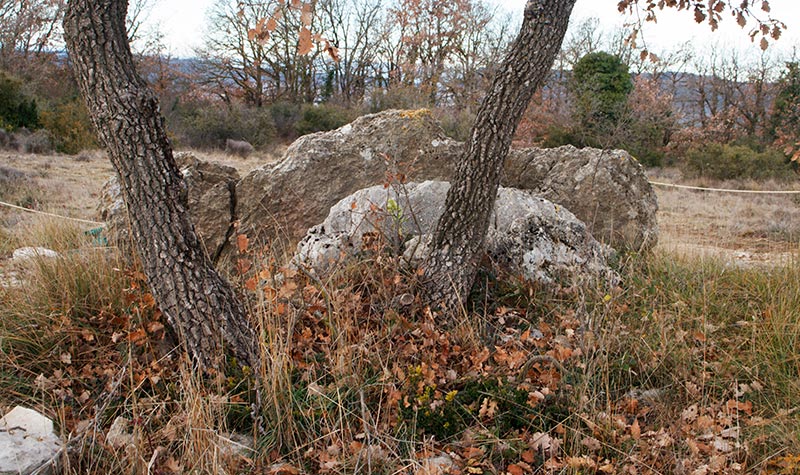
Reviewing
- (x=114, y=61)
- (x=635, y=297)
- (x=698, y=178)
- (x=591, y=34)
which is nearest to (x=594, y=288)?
(x=635, y=297)

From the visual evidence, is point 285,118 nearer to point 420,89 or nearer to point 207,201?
point 420,89

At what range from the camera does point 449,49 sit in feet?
72.6

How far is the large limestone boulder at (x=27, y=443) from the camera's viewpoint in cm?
216

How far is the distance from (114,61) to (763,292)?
386 cm

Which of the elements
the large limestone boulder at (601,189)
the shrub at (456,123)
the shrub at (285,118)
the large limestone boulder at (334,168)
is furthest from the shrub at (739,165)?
the shrub at (285,118)

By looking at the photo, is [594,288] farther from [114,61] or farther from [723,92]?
[723,92]

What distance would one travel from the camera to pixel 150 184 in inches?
110

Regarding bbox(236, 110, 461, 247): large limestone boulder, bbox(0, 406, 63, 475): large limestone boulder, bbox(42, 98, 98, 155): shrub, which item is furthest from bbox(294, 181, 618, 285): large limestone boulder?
bbox(42, 98, 98, 155): shrub

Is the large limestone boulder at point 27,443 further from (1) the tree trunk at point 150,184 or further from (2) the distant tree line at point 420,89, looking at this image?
(2) the distant tree line at point 420,89

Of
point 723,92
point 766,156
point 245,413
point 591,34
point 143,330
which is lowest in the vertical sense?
point 245,413

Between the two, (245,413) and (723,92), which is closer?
(245,413)

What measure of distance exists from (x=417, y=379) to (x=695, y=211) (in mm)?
9299

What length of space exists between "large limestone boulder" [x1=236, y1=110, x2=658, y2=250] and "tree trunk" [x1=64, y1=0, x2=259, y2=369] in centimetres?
215

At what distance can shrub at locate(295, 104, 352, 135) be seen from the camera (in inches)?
938
